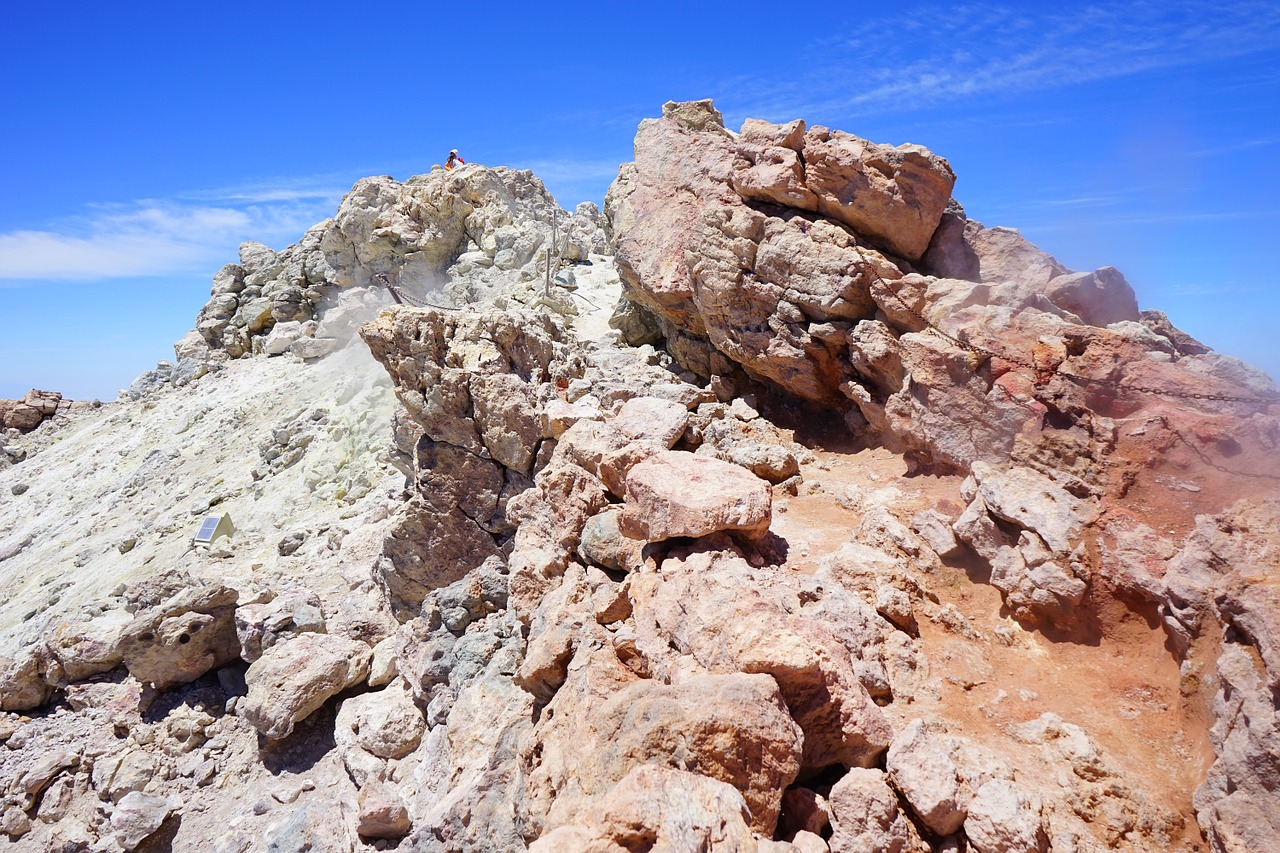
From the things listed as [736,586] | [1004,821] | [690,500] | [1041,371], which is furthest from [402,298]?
[1004,821]

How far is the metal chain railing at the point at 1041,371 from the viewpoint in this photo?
586 centimetres

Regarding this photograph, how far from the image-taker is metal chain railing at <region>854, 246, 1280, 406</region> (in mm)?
5863

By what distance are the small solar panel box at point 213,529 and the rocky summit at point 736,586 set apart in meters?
0.11

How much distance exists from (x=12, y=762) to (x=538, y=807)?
12.0m

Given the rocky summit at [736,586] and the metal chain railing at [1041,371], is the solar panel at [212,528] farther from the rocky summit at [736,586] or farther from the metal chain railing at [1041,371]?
the metal chain railing at [1041,371]

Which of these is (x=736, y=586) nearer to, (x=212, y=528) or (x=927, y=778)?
(x=927, y=778)

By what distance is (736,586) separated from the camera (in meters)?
5.26

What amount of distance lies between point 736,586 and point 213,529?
15.3m

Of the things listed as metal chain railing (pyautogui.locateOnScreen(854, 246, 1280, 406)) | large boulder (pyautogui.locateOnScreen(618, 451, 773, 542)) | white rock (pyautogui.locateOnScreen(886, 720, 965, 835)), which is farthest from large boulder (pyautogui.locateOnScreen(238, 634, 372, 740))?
metal chain railing (pyautogui.locateOnScreen(854, 246, 1280, 406))

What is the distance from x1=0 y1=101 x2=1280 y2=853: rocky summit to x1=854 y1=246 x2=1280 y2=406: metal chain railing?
0.18 feet

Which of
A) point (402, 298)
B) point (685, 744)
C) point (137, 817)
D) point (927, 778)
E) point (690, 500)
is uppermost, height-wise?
point (402, 298)

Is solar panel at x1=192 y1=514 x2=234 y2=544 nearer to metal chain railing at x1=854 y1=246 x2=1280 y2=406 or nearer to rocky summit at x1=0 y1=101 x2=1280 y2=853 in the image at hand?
rocky summit at x1=0 y1=101 x2=1280 y2=853

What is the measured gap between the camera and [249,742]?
10.3 m

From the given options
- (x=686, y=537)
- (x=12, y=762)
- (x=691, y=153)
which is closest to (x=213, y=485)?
(x=12, y=762)
